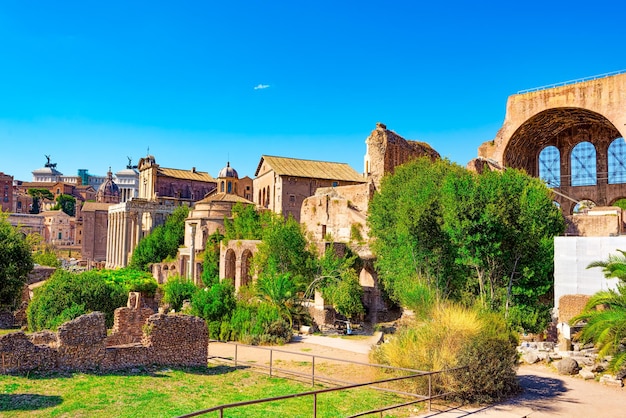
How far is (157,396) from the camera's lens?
11680mm

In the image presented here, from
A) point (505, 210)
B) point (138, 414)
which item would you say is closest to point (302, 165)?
point (505, 210)

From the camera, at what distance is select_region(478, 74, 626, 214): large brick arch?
32375 mm

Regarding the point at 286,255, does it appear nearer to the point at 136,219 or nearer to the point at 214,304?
the point at 214,304

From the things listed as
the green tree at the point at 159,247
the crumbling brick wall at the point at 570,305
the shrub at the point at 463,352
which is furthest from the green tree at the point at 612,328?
the green tree at the point at 159,247

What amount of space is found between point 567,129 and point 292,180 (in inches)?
882

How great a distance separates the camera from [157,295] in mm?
33156

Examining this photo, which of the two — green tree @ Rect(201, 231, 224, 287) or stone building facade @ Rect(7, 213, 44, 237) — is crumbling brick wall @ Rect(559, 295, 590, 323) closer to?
green tree @ Rect(201, 231, 224, 287)

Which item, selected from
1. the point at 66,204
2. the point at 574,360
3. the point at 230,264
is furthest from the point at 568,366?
the point at 66,204

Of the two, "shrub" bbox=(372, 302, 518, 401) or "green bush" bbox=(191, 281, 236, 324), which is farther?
"green bush" bbox=(191, 281, 236, 324)

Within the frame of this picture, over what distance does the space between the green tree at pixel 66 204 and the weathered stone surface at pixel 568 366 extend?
360ft

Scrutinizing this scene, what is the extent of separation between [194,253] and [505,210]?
2719 cm

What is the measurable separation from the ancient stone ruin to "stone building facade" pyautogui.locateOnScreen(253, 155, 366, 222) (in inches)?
1234

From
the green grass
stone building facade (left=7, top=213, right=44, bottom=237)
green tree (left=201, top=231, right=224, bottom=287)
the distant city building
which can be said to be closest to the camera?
the green grass

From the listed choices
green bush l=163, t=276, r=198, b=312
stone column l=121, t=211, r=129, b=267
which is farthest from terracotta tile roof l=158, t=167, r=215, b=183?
green bush l=163, t=276, r=198, b=312
